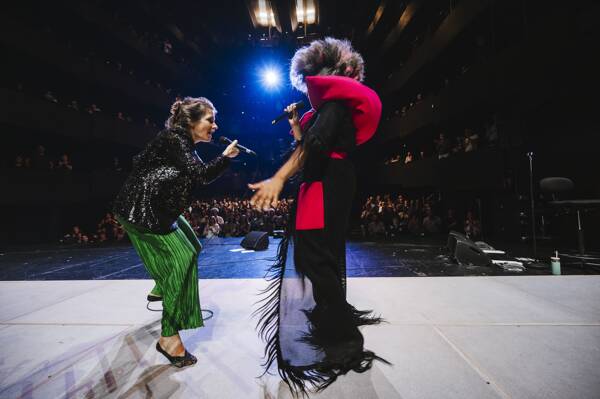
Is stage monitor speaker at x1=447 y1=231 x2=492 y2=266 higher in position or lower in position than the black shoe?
higher

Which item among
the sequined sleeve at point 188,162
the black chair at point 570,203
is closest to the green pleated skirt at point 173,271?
the sequined sleeve at point 188,162

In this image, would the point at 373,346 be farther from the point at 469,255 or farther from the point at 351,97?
the point at 469,255

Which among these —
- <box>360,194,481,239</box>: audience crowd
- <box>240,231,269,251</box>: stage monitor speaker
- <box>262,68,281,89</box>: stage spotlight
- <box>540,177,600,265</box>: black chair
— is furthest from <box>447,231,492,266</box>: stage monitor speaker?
<box>262,68,281,89</box>: stage spotlight

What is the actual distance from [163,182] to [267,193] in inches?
29.3

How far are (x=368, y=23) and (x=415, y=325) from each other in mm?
16926

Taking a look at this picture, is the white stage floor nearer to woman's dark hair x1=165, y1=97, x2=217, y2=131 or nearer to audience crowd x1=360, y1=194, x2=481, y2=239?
woman's dark hair x1=165, y1=97, x2=217, y2=131

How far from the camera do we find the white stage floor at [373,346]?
1171mm

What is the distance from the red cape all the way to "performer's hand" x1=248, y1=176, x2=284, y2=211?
41 cm

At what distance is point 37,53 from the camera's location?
952 centimetres

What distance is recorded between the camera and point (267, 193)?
1.09 m

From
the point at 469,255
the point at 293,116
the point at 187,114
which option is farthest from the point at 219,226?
the point at 293,116

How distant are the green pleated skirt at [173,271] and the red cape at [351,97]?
41.4 inches

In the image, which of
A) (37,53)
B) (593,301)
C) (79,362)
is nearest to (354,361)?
(79,362)

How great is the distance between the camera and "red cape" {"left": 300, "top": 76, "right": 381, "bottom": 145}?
3.84 feet
